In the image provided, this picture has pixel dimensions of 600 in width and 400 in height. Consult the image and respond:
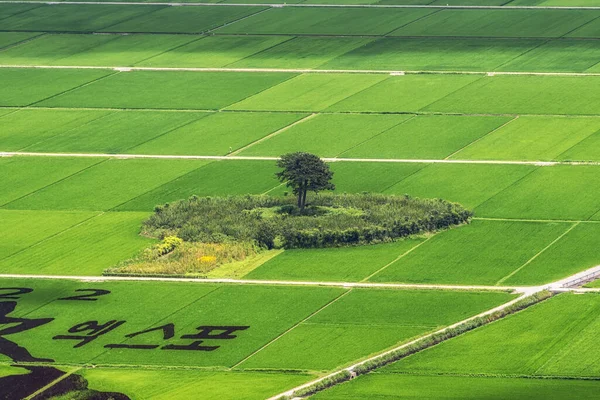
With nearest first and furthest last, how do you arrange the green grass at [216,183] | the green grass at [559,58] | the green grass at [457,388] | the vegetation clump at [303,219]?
the green grass at [457,388] < the vegetation clump at [303,219] < the green grass at [216,183] < the green grass at [559,58]

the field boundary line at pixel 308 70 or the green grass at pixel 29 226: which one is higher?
the field boundary line at pixel 308 70

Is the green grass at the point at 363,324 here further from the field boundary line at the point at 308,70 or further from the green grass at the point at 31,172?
the field boundary line at the point at 308,70

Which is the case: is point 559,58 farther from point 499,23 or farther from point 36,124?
point 36,124

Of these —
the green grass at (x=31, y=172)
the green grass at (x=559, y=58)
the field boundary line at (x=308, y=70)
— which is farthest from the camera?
the green grass at (x=559, y=58)

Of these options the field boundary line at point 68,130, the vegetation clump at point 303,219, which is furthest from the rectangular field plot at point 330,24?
the vegetation clump at point 303,219

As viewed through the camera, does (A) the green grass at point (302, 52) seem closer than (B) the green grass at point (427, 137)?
No

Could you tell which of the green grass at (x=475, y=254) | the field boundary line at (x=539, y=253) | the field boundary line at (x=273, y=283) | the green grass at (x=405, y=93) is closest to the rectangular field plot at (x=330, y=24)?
the green grass at (x=405, y=93)

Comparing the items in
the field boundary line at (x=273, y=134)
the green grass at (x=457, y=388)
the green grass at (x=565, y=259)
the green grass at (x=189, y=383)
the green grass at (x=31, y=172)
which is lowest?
the green grass at (x=457, y=388)

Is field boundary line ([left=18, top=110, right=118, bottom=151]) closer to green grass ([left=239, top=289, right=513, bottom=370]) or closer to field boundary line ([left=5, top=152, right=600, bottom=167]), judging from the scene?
field boundary line ([left=5, top=152, right=600, bottom=167])
